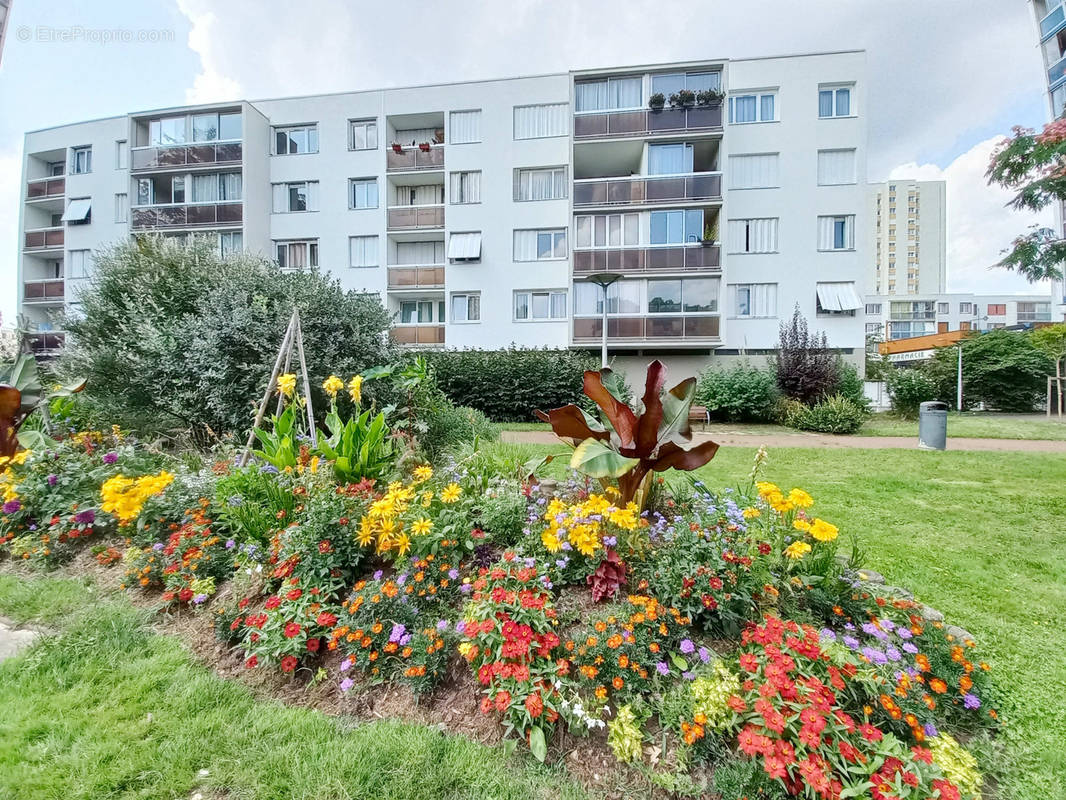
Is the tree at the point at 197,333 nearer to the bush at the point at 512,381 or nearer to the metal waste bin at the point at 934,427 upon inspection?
the bush at the point at 512,381

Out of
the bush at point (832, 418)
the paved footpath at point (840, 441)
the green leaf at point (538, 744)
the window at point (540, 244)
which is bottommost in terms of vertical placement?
the green leaf at point (538, 744)

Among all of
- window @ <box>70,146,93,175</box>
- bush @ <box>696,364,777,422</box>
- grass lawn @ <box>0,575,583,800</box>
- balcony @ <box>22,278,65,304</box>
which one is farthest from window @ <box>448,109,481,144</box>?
balcony @ <box>22,278,65,304</box>

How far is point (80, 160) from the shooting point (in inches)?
930

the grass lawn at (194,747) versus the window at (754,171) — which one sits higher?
the window at (754,171)

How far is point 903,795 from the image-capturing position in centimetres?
149

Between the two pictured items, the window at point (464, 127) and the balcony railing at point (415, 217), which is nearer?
Answer: the window at point (464, 127)

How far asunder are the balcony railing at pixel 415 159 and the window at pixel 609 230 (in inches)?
289

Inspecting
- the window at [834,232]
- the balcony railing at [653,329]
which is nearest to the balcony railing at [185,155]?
the balcony railing at [653,329]

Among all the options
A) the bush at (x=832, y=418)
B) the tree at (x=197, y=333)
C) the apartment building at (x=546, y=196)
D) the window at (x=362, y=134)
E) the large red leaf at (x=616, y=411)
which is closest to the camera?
the large red leaf at (x=616, y=411)

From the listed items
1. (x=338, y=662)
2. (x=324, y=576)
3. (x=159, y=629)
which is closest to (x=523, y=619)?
(x=338, y=662)

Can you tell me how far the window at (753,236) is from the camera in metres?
18.0

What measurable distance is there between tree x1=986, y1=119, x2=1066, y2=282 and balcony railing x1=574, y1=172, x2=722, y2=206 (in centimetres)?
1213

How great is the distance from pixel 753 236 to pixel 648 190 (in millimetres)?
4782

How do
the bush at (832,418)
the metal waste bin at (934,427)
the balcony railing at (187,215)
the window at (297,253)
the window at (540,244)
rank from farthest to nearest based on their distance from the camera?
1. the window at (297,253)
2. the balcony railing at (187,215)
3. the window at (540,244)
4. the bush at (832,418)
5. the metal waste bin at (934,427)
